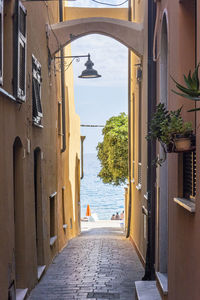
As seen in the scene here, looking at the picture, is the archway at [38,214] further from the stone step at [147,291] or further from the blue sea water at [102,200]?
the blue sea water at [102,200]

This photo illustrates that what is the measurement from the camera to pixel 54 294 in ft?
27.8

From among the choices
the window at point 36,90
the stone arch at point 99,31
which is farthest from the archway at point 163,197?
the stone arch at point 99,31

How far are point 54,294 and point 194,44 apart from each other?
5009 millimetres

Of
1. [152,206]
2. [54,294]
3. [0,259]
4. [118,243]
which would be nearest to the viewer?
[0,259]

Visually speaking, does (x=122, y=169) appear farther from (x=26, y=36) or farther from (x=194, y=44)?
(x=194, y=44)

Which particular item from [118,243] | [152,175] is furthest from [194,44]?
[118,243]

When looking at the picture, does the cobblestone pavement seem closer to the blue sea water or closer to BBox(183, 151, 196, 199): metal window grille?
BBox(183, 151, 196, 199): metal window grille

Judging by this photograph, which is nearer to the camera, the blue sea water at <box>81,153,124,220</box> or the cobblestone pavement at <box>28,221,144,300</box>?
the cobblestone pavement at <box>28,221,144,300</box>

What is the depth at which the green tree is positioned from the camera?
22.3m

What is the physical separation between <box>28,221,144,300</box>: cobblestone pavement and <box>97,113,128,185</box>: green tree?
7.83 m

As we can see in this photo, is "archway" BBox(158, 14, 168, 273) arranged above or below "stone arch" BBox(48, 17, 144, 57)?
below

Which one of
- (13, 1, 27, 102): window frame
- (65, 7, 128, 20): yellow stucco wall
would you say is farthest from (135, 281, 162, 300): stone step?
(65, 7, 128, 20): yellow stucco wall

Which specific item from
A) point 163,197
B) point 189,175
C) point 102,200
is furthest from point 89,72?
point 102,200

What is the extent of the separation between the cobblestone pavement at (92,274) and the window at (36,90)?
319 centimetres
